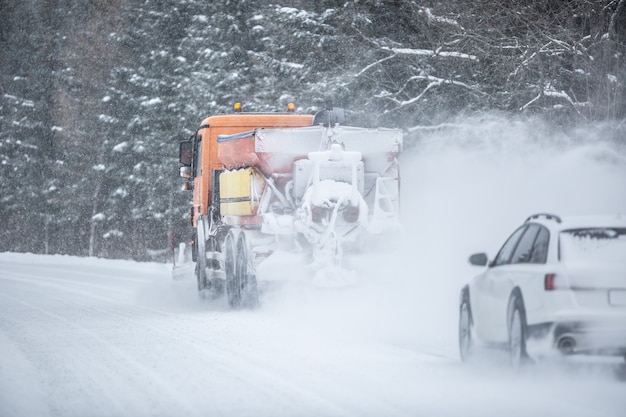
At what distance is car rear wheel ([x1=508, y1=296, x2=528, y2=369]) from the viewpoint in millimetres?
8680

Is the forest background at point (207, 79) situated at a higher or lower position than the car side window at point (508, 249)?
higher

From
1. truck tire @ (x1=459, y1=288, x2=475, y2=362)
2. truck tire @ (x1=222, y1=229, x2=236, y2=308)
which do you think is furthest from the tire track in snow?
truck tire @ (x1=459, y1=288, x2=475, y2=362)

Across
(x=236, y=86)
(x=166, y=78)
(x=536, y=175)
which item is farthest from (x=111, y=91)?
(x=536, y=175)

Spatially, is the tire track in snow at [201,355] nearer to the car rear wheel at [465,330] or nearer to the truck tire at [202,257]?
the truck tire at [202,257]

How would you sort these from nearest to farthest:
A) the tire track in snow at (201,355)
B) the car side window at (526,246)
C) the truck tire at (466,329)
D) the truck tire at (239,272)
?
the tire track in snow at (201,355)
the car side window at (526,246)
the truck tire at (466,329)
the truck tire at (239,272)

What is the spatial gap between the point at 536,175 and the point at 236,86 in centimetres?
1693

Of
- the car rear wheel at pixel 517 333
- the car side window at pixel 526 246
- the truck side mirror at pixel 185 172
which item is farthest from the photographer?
the truck side mirror at pixel 185 172

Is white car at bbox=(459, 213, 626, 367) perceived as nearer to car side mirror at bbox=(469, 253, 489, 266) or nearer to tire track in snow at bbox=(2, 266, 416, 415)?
car side mirror at bbox=(469, 253, 489, 266)

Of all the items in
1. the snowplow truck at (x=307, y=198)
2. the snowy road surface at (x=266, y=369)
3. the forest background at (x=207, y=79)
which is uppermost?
the forest background at (x=207, y=79)

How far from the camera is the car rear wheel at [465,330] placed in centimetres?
1013

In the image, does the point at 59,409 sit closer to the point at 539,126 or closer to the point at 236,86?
the point at 539,126

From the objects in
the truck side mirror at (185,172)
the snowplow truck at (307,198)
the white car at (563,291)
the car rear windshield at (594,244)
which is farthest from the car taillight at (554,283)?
the truck side mirror at (185,172)

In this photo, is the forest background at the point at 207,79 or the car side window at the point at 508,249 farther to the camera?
the forest background at the point at 207,79

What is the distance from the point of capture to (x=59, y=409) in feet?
25.9
